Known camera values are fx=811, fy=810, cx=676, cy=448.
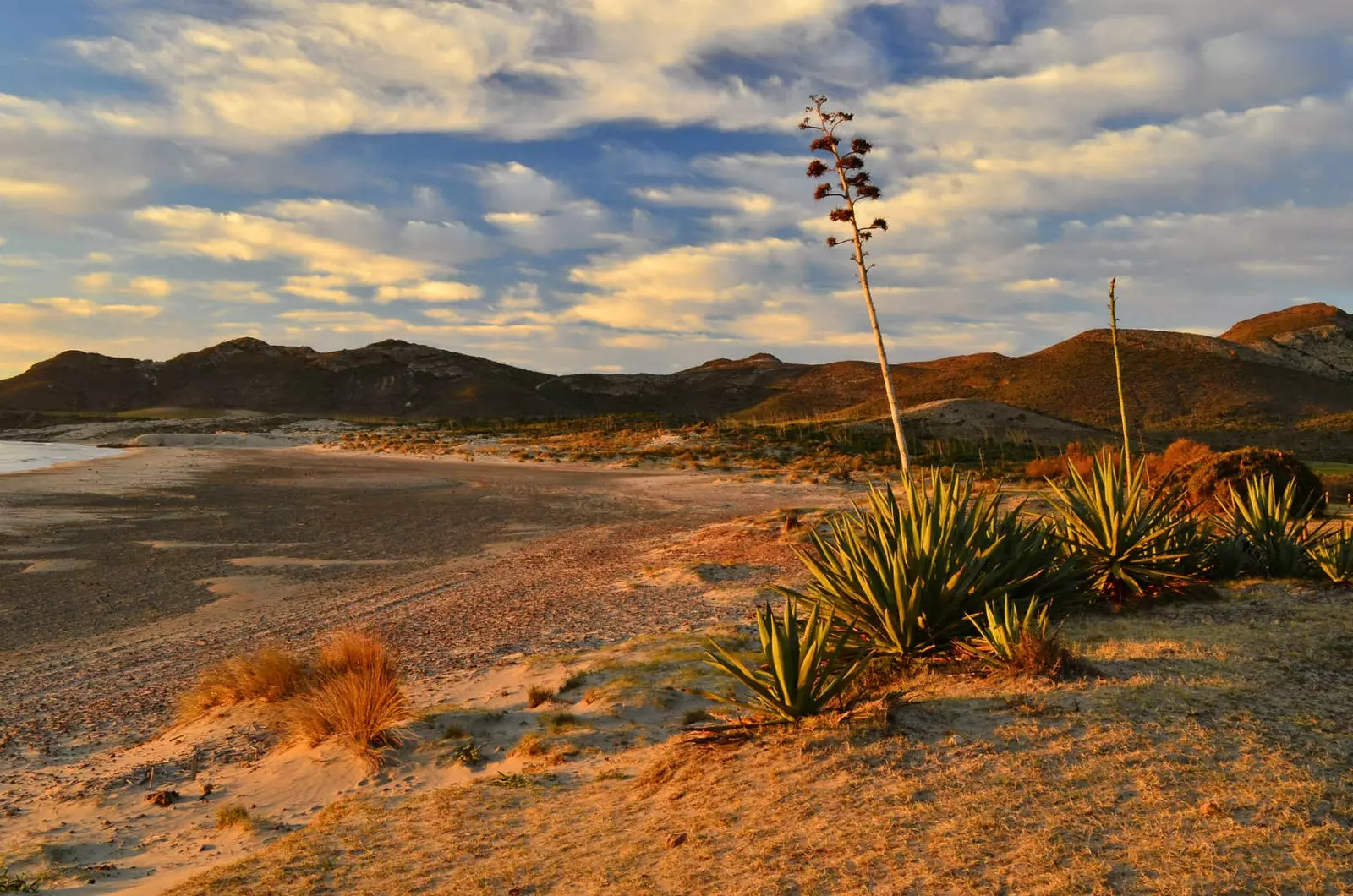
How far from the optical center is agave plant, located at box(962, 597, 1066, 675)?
5305 millimetres

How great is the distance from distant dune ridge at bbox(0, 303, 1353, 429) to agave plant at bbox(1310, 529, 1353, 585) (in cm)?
5527

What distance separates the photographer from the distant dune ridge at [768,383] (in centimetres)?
6494

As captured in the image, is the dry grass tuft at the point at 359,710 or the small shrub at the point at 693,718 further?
the dry grass tuft at the point at 359,710

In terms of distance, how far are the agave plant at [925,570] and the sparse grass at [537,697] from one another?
7.41 feet

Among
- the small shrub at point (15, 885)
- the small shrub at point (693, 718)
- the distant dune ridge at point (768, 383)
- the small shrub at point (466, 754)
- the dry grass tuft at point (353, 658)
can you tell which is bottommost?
the small shrub at point (15, 885)

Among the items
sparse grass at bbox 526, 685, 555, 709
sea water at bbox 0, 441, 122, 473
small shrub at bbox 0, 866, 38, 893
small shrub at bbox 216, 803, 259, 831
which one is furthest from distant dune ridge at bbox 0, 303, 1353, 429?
small shrub at bbox 0, 866, 38, 893

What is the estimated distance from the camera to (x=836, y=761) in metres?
4.47

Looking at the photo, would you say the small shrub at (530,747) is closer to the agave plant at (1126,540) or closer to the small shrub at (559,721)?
the small shrub at (559,721)

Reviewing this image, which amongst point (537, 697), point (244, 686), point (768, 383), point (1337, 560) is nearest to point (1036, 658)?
point (537, 697)

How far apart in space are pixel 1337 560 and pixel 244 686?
10.0 m

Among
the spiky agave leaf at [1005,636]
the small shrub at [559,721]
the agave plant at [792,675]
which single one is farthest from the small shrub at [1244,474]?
the small shrub at [559,721]

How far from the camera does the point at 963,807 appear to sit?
3826 millimetres

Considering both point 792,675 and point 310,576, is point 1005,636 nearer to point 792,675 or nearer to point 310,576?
point 792,675

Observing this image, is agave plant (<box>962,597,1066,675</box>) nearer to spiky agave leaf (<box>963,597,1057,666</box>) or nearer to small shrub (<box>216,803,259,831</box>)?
spiky agave leaf (<box>963,597,1057,666</box>)
